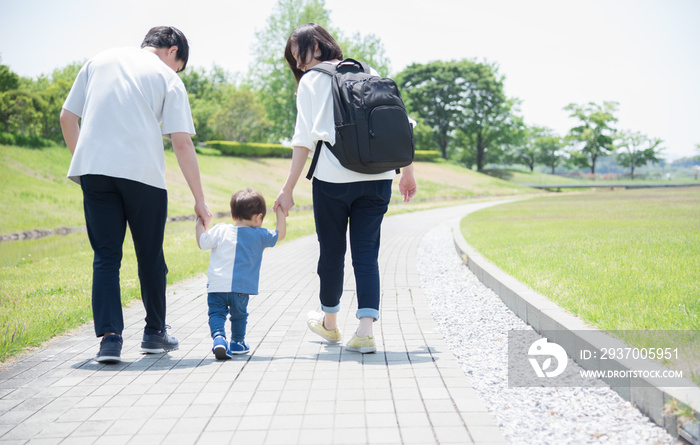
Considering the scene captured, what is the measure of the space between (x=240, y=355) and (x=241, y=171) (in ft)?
132

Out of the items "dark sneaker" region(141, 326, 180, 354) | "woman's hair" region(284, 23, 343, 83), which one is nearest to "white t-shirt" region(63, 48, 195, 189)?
"woman's hair" region(284, 23, 343, 83)

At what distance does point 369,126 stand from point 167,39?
1.54 meters

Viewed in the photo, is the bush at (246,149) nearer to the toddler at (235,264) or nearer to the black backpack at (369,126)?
the toddler at (235,264)

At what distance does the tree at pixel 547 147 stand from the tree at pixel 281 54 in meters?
35.6

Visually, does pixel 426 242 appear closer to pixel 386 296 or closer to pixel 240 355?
pixel 386 296

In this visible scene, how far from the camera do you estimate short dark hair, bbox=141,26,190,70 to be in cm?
398

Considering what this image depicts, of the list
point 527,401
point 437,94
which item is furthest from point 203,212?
point 437,94

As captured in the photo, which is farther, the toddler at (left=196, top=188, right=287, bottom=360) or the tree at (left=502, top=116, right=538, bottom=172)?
the tree at (left=502, top=116, right=538, bottom=172)

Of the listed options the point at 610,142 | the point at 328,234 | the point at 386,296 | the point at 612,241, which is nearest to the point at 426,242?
the point at 612,241

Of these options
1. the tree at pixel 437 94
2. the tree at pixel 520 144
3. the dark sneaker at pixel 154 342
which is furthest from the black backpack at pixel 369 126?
the tree at pixel 520 144

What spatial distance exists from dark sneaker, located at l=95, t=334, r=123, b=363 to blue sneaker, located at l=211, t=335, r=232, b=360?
59 cm

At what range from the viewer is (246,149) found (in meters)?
48.8

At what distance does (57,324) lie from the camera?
467 cm

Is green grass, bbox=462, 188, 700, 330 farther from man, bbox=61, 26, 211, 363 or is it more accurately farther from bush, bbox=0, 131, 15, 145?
bush, bbox=0, 131, 15, 145
